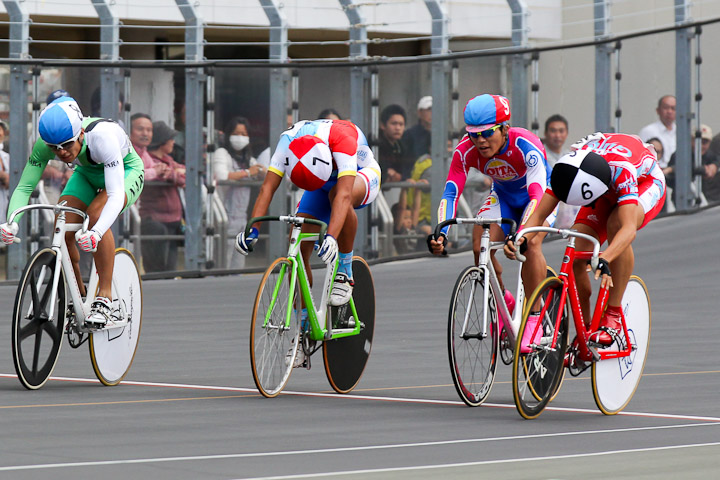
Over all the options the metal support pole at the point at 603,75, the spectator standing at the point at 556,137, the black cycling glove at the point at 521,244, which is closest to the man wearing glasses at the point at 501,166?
the black cycling glove at the point at 521,244

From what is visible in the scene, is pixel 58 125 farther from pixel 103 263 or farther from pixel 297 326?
pixel 297 326

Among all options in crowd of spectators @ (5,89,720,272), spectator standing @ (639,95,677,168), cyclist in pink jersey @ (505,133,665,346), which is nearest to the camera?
cyclist in pink jersey @ (505,133,665,346)

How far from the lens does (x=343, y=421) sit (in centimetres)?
740

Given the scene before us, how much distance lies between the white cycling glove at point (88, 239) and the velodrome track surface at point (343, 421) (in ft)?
2.79

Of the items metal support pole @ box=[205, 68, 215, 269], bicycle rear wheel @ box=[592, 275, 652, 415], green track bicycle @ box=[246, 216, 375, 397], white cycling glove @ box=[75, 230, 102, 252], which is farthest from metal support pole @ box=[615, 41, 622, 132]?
white cycling glove @ box=[75, 230, 102, 252]

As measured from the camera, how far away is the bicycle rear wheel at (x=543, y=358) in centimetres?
736

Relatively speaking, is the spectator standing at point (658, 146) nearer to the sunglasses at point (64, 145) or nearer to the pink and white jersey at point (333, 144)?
the pink and white jersey at point (333, 144)

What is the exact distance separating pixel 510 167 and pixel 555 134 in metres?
10.2

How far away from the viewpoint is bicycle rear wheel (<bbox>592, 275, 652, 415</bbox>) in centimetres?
779

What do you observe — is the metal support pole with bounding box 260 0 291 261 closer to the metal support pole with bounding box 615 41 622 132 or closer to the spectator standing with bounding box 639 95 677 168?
the metal support pole with bounding box 615 41 622 132

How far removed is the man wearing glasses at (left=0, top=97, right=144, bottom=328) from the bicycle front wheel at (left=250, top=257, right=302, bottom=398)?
101 cm

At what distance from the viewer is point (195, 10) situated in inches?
678

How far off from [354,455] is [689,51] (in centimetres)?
1365

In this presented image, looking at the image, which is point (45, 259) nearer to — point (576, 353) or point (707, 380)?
point (576, 353)
